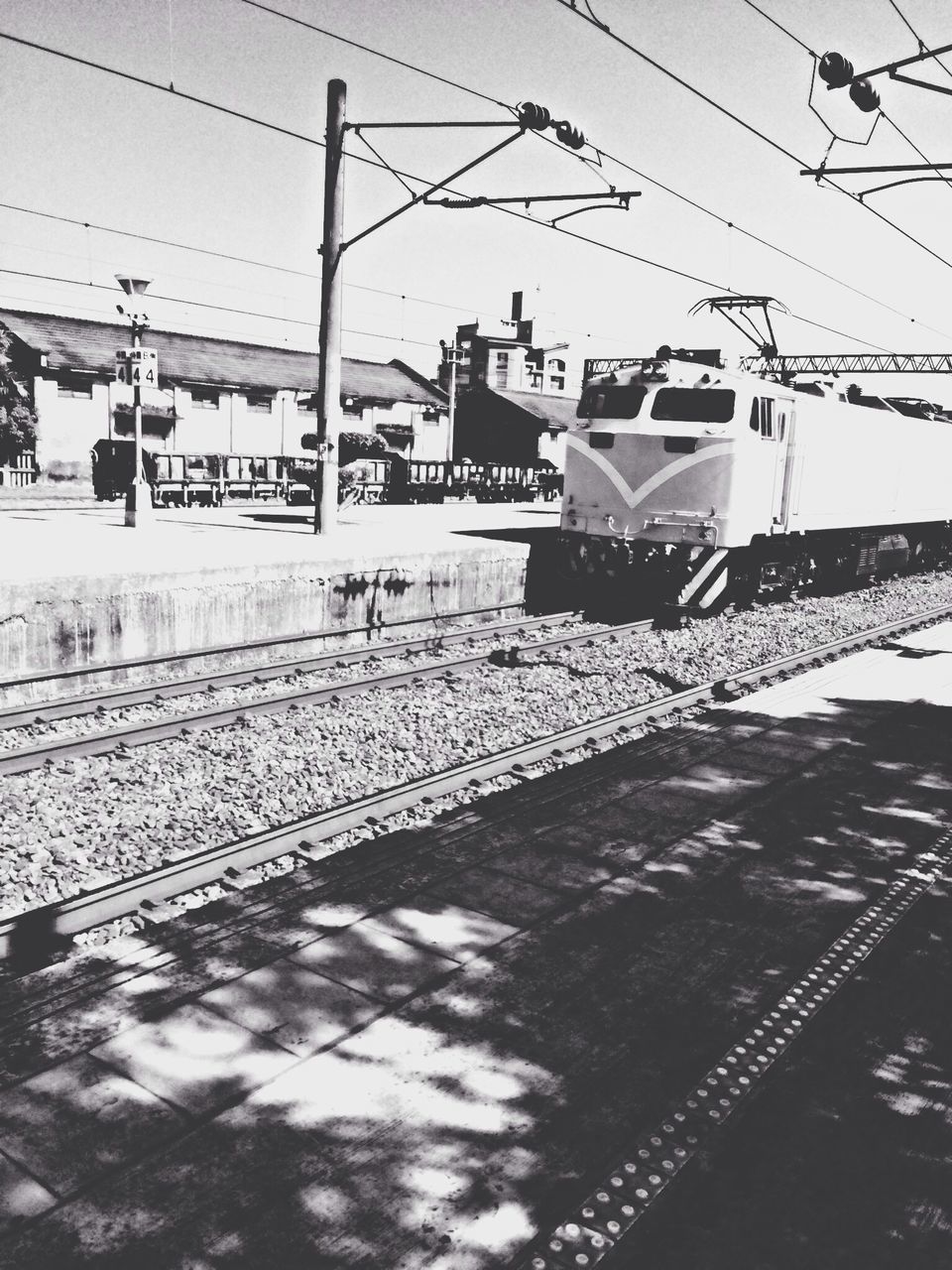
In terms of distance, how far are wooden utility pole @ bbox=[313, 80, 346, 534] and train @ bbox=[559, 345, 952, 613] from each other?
3767 mm

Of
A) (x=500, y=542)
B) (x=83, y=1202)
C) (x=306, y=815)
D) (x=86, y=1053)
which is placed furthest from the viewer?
(x=500, y=542)

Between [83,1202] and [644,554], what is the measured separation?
12210 millimetres

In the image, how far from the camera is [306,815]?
22.4ft

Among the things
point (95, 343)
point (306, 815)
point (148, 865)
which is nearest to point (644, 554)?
point (306, 815)

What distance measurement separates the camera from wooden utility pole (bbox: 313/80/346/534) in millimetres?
14430

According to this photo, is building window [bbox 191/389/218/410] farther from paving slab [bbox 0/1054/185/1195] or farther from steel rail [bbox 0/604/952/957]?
paving slab [bbox 0/1054/185/1195]

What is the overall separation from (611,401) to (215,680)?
766cm

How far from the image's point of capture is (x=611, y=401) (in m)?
14.8

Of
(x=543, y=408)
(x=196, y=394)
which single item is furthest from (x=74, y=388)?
(x=543, y=408)

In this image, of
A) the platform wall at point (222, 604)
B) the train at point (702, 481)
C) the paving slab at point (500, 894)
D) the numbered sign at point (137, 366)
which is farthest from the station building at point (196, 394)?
the paving slab at point (500, 894)

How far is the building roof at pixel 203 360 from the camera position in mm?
31547

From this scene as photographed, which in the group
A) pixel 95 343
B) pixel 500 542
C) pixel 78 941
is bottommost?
pixel 78 941

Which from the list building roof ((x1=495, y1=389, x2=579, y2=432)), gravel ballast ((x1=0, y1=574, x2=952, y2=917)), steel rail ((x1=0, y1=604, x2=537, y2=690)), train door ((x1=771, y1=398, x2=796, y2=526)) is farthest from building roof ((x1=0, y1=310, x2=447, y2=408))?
gravel ballast ((x1=0, y1=574, x2=952, y2=917))

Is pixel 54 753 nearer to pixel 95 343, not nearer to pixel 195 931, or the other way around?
pixel 195 931
